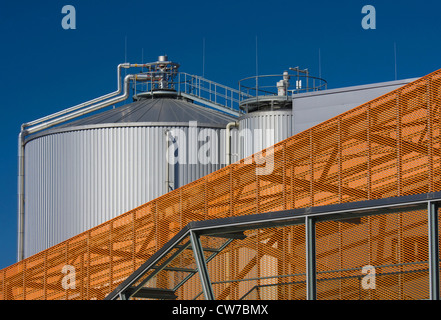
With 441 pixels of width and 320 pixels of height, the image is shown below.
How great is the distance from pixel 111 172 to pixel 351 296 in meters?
19.1

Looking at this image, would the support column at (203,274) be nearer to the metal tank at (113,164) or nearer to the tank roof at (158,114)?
the metal tank at (113,164)

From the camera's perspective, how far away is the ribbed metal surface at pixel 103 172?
43750 millimetres

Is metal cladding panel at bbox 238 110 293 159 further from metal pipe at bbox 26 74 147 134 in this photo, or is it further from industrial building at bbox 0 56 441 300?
metal pipe at bbox 26 74 147 134

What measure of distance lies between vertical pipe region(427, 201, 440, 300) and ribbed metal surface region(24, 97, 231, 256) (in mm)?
22338

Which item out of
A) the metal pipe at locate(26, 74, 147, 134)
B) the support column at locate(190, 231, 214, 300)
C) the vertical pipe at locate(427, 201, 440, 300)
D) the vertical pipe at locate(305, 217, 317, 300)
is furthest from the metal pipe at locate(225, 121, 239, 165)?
the vertical pipe at locate(427, 201, 440, 300)

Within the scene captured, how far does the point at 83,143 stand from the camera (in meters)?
45.1

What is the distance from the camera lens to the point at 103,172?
A: 44.2 m

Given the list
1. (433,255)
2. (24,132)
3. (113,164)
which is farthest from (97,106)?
(433,255)

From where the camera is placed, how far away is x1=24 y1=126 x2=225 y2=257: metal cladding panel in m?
43.8

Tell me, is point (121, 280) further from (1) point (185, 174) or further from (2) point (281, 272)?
(1) point (185, 174)

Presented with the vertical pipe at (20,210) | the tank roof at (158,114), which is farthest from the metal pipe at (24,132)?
the tank roof at (158,114)
